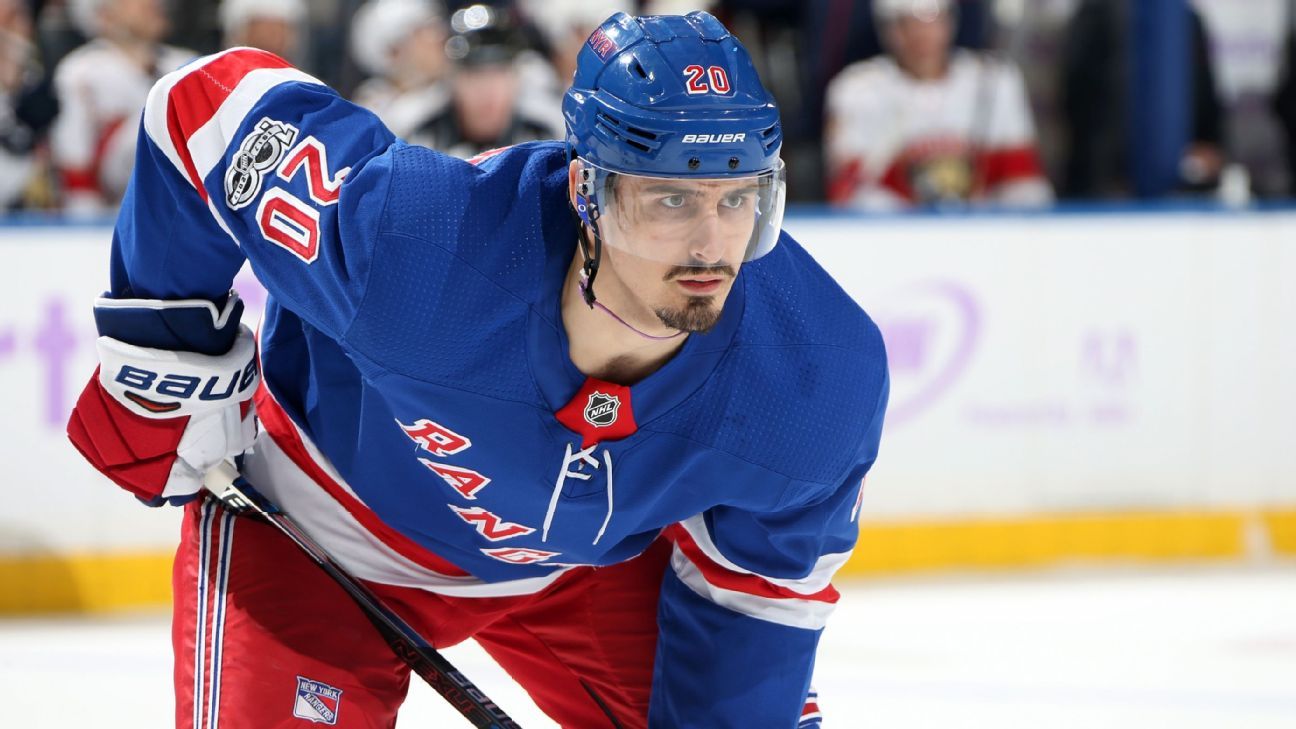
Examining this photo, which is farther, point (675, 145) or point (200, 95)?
point (200, 95)

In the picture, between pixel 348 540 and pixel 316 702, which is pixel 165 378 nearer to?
pixel 348 540

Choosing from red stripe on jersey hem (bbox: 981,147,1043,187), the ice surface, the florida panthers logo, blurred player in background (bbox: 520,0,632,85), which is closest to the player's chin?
the florida panthers logo

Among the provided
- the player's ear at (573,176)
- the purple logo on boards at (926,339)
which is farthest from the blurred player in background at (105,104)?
the player's ear at (573,176)

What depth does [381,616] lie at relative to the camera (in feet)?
8.20

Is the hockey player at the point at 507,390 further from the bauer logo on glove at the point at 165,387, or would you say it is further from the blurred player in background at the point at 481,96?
the blurred player in background at the point at 481,96

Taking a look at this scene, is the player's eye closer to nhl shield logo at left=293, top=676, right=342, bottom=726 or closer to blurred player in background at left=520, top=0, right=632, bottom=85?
nhl shield logo at left=293, top=676, right=342, bottom=726

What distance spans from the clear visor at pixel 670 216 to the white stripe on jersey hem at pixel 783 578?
465mm

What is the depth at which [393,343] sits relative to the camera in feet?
7.11

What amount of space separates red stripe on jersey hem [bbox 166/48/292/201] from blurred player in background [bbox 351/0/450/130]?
259 centimetres

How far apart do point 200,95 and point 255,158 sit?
17 cm

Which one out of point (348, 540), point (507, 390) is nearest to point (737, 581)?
point (507, 390)

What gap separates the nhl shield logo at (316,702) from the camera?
2.36 metres

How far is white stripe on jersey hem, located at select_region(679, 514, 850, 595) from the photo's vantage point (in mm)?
2418

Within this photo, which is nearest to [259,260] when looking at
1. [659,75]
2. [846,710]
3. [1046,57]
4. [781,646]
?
[659,75]
